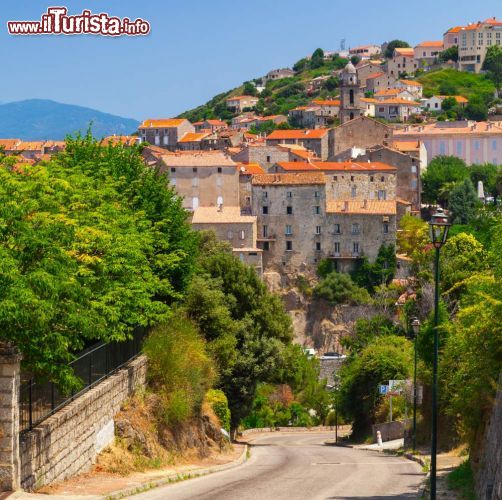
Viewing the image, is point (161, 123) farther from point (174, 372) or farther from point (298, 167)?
point (174, 372)

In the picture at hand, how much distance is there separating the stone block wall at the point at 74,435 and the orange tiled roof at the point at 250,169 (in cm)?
9419

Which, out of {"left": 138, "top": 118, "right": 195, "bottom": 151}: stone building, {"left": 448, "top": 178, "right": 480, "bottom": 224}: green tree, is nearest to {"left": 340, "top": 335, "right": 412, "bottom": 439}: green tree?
{"left": 448, "top": 178, "right": 480, "bottom": 224}: green tree

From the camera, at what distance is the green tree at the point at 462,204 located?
13088 centimetres

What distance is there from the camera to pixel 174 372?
3556 centimetres

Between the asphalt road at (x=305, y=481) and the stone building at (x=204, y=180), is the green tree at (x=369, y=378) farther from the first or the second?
the stone building at (x=204, y=180)

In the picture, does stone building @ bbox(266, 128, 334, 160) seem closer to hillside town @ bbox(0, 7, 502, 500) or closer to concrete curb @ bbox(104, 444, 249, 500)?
hillside town @ bbox(0, 7, 502, 500)

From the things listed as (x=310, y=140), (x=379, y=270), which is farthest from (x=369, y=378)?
(x=310, y=140)

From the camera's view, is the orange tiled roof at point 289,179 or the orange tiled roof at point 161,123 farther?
the orange tiled roof at point 161,123

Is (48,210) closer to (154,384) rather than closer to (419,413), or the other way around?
(154,384)

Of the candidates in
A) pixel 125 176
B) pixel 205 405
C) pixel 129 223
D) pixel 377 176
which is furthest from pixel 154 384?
pixel 377 176

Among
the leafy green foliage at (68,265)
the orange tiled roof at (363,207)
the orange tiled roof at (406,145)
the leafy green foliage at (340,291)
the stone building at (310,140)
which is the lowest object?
the leafy green foliage at (340,291)

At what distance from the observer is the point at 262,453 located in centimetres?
4653

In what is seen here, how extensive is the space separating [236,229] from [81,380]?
82.9 meters

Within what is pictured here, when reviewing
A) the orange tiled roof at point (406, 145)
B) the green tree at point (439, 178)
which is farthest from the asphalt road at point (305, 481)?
the orange tiled roof at point (406, 145)
